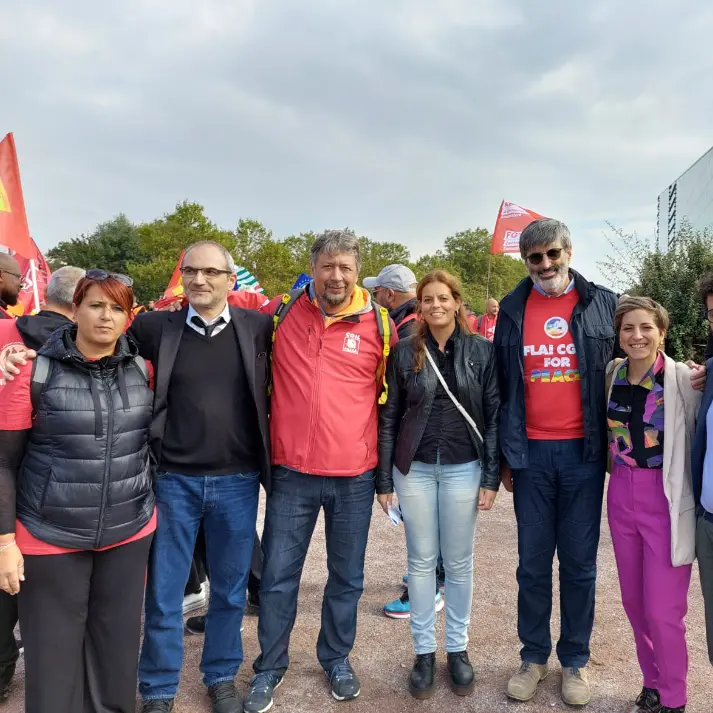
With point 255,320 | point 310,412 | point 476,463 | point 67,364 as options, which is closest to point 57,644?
Answer: point 67,364

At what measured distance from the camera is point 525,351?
3180 millimetres

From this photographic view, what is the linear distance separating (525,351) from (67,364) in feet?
7.52

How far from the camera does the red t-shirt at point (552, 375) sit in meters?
3.09

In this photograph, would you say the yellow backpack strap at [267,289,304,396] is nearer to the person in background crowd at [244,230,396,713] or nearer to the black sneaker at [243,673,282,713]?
the person in background crowd at [244,230,396,713]

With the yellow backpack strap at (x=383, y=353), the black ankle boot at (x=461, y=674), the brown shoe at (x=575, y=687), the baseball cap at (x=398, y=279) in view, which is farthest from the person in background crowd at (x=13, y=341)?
the brown shoe at (x=575, y=687)

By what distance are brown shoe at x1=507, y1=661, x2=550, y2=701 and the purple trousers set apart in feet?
1.94

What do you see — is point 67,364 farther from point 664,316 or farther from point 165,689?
point 664,316

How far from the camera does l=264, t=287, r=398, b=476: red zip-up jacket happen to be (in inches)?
119

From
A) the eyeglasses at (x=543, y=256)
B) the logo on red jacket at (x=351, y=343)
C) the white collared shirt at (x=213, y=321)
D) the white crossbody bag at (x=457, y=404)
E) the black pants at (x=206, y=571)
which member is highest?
the eyeglasses at (x=543, y=256)

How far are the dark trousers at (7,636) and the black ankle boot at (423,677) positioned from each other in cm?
220

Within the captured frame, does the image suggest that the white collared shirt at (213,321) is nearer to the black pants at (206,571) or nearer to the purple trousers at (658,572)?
the black pants at (206,571)

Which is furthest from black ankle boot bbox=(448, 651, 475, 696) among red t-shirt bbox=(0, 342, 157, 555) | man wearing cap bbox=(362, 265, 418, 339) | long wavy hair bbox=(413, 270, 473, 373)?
man wearing cap bbox=(362, 265, 418, 339)

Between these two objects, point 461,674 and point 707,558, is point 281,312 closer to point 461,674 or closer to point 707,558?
point 461,674

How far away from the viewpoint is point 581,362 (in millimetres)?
3047
